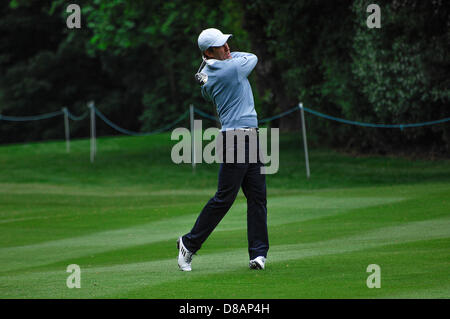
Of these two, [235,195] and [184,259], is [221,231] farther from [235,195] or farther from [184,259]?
[235,195]

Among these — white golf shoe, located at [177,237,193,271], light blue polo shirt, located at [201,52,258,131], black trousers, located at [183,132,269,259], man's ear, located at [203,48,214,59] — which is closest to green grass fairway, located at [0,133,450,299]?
white golf shoe, located at [177,237,193,271]

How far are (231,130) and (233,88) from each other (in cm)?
40

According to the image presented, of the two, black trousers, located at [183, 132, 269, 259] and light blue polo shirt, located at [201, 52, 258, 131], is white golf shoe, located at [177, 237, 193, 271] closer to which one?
black trousers, located at [183, 132, 269, 259]

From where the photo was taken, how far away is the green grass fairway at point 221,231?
7.31m

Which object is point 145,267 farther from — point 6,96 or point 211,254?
point 6,96

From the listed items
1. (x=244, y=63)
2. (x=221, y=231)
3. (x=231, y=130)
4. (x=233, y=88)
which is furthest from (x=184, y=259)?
(x=221, y=231)

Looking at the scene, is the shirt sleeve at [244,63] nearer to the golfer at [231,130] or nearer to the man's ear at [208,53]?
the golfer at [231,130]

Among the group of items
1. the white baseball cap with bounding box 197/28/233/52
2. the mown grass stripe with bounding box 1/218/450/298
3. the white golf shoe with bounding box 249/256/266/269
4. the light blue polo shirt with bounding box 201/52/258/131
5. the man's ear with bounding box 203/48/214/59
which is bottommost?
the mown grass stripe with bounding box 1/218/450/298

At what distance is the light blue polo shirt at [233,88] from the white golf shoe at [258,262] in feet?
4.19

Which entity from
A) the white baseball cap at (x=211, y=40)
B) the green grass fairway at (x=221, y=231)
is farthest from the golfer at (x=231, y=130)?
the green grass fairway at (x=221, y=231)

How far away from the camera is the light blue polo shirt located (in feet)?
26.2

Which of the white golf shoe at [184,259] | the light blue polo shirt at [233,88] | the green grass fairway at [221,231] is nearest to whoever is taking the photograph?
the green grass fairway at [221,231]

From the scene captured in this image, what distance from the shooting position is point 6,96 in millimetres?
54719
